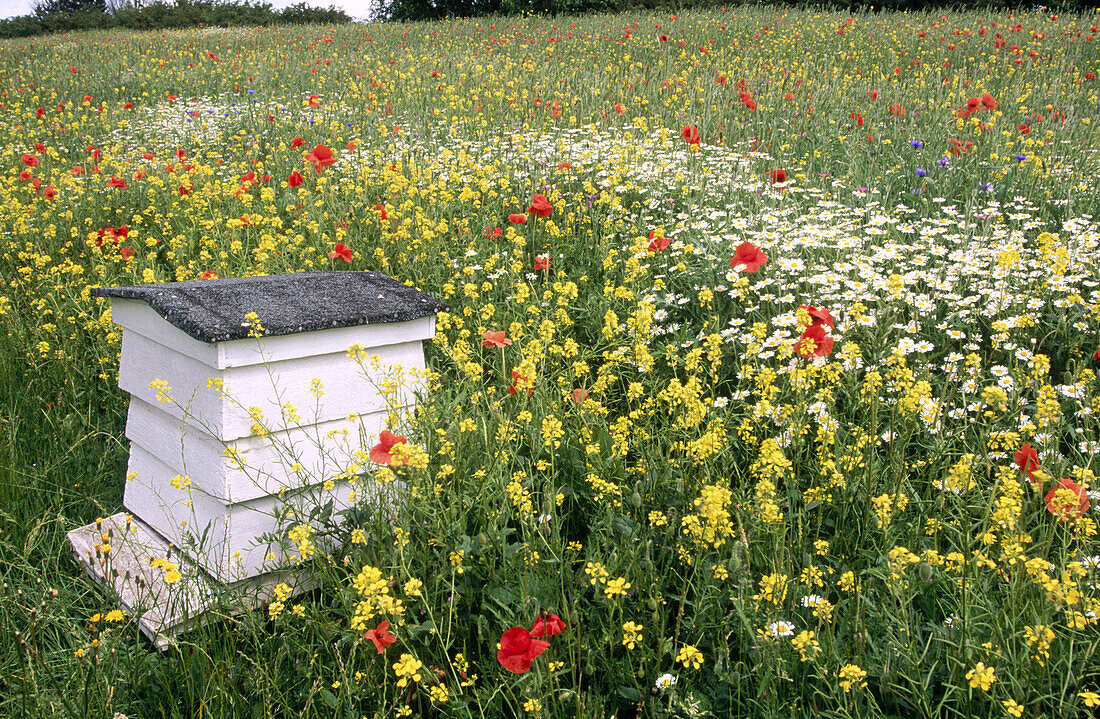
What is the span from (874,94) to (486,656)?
18.3 ft

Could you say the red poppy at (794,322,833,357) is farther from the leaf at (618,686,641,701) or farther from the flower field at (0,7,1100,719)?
the leaf at (618,686,641,701)

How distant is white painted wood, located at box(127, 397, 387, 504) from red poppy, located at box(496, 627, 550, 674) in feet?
2.34

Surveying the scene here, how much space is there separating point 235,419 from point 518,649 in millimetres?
1006

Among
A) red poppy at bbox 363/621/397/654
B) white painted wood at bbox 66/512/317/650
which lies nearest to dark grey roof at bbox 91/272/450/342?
white painted wood at bbox 66/512/317/650

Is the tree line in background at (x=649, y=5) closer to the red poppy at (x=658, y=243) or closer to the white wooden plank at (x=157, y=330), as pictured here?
the red poppy at (x=658, y=243)

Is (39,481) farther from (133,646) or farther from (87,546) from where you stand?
(133,646)

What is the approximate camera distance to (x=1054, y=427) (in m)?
2.14

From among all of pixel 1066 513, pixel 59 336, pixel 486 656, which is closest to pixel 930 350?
pixel 1066 513

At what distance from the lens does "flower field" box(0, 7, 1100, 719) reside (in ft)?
4.87

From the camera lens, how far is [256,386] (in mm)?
1924

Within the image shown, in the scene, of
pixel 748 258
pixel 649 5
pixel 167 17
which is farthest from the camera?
pixel 167 17

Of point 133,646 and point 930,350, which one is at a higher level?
point 930,350

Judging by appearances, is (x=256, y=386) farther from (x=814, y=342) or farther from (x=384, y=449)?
(x=814, y=342)

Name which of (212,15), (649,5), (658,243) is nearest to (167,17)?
(212,15)
